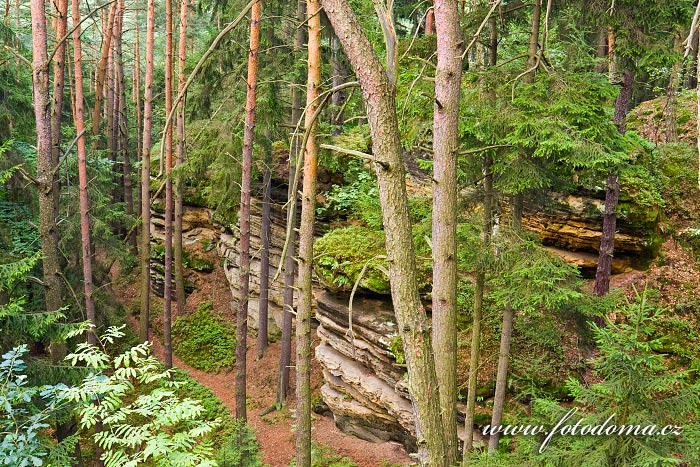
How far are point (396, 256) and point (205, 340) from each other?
1373cm

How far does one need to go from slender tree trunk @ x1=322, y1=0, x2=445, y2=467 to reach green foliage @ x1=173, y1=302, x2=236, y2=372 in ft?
41.4

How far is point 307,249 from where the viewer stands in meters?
7.01

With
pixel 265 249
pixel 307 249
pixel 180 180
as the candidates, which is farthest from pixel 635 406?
pixel 180 180

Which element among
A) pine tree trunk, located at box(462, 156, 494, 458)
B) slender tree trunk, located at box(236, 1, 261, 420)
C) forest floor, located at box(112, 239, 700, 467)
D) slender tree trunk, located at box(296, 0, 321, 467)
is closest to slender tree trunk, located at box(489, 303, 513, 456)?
pine tree trunk, located at box(462, 156, 494, 458)

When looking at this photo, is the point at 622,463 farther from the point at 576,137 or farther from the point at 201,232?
the point at 201,232

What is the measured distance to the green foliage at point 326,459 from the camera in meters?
9.45

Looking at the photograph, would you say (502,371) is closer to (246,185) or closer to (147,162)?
(246,185)

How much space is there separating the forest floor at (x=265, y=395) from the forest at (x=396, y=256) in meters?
0.07

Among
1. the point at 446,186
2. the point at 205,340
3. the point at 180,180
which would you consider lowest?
the point at 205,340

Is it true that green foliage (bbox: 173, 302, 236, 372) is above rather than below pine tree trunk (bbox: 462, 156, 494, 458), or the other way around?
below

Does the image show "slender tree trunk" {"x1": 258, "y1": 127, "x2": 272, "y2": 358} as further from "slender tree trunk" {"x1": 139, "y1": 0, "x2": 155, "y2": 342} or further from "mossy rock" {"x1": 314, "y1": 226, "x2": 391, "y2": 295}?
"mossy rock" {"x1": 314, "y1": 226, "x2": 391, "y2": 295}

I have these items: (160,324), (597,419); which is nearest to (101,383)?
(597,419)

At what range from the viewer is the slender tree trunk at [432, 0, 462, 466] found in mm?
3453

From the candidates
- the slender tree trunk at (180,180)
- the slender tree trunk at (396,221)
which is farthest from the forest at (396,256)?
the slender tree trunk at (180,180)
